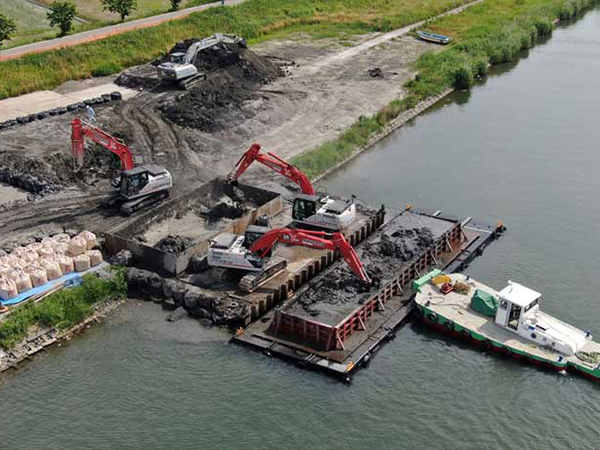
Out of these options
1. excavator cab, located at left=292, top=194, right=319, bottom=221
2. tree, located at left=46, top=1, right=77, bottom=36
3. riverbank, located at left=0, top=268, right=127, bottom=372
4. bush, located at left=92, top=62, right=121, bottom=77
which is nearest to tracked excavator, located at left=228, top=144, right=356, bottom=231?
excavator cab, located at left=292, top=194, right=319, bottom=221

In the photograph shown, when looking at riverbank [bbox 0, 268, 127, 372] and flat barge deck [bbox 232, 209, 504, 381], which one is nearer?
flat barge deck [bbox 232, 209, 504, 381]

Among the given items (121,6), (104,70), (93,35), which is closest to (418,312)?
(104,70)

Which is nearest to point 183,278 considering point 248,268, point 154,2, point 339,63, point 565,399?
point 248,268

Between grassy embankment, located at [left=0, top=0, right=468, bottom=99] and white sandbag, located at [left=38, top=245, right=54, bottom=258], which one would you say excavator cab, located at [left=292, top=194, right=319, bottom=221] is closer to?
white sandbag, located at [left=38, top=245, right=54, bottom=258]

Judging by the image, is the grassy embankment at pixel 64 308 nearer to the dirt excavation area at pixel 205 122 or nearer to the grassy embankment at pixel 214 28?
the dirt excavation area at pixel 205 122

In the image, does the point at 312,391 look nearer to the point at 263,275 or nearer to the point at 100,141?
the point at 263,275

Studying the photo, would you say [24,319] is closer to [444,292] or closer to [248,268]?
[248,268]
